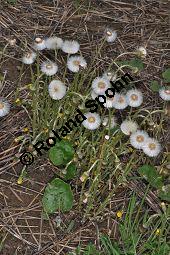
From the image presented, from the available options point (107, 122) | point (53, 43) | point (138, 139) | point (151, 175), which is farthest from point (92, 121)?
point (53, 43)

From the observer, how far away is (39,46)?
2303mm

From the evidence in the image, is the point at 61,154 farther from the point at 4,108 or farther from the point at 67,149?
the point at 4,108

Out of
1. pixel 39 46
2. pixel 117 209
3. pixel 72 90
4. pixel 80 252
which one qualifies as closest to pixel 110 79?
→ pixel 72 90

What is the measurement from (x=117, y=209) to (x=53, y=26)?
3.17 ft

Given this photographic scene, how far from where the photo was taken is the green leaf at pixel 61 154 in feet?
6.99

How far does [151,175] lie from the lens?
2.14 meters

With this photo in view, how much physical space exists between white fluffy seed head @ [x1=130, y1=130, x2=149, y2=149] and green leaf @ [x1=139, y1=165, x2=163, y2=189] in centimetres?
9

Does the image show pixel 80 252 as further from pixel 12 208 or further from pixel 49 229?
pixel 12 208

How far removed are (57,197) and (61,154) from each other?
0.54ft

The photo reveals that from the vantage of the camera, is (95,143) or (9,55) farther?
(9,55)

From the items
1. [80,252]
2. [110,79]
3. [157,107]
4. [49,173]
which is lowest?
[80,252]

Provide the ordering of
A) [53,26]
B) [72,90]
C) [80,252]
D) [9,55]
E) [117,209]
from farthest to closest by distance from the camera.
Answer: [53,26]
[9,55]
[72,90]
[117,209]
[80,252]

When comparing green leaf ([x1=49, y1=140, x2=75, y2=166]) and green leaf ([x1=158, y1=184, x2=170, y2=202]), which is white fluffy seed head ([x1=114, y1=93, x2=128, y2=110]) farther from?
green leaf ([x1=158, y1=184, x2=170, y2=202])

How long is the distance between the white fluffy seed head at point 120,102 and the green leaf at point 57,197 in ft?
1.17
